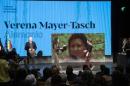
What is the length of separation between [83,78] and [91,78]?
0.14 metres

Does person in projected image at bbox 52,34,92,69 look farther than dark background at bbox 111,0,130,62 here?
No

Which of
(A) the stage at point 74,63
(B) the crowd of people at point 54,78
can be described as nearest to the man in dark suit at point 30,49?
(A) the stage at point 74,63

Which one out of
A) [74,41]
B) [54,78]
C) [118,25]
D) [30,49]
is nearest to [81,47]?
[74,41]

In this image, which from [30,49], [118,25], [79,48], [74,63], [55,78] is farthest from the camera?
[118,25]

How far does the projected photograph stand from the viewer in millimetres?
13133

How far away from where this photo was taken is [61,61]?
43.1 ft

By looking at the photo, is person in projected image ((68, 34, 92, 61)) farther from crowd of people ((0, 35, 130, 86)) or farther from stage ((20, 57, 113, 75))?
crowd of people ((0, 35, 130, 86))

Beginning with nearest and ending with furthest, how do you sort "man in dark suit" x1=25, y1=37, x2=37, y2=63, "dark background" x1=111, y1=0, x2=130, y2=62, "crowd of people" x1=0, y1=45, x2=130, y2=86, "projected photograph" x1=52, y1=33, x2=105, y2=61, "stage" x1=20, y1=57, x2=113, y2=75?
1. "crowd of people" x1=0, y1=45, x2=130, y2=86
2. "man in dark suit" x1=25, y1=37, x2=37, y2=63
3. "stage" x1=20, y1=57, x2=113, y2=75
4. "projected photograph" x1=52, y1=33, x2=105, y2=61
5. "dark background" x1=111, y1=0, x2=130, y2=62

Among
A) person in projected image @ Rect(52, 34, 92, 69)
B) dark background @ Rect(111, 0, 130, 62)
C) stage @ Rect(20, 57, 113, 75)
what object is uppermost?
dark background @ Rect(111, 0, 130, 62)

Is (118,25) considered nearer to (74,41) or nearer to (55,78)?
(74,41)

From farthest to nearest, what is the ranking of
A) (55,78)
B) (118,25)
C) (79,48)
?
1. (118,25)
2. (79,48)
3. (55,78)

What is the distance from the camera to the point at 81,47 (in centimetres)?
1326

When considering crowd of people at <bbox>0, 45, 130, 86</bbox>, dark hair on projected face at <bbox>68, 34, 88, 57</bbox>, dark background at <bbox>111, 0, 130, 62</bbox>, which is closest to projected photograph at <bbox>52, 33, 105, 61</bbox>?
dark hair on projected face at <bbox>68, 34, 88, 57</bbox>

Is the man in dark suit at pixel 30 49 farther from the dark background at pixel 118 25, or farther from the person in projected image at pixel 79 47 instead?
the dark background at pixel 118 25
